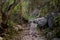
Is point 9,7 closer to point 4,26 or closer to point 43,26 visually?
point 4,26

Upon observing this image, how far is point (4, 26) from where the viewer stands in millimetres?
6371

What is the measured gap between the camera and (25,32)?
6996 millimetres

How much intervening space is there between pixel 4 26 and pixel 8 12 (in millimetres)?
642

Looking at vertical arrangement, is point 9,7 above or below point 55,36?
above

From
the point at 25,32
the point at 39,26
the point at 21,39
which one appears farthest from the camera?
the point at 39,26

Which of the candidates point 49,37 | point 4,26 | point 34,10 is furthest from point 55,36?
point 34,10

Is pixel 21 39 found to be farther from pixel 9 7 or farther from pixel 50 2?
pixel 50 2

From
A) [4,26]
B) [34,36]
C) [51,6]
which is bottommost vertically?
[34,36]

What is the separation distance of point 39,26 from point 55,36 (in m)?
1.95

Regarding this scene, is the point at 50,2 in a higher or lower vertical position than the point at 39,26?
higher

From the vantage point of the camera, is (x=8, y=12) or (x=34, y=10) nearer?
(x=8, y=12)

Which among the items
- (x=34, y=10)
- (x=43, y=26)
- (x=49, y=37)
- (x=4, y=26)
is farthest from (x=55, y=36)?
(x=34, y=10)

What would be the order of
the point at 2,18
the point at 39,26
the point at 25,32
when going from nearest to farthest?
the point at 2,18, the point at 25,32, the point at 39,26

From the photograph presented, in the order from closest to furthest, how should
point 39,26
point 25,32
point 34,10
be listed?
1. point 25,32
2. point 39,26
3. point 34,10
